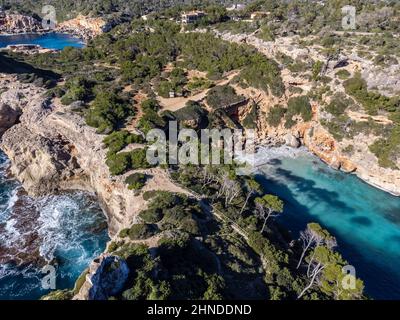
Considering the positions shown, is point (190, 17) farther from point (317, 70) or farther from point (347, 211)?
point (347, 211)

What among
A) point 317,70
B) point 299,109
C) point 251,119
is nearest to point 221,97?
point 251,119

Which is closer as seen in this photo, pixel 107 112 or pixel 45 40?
pixel 107 112

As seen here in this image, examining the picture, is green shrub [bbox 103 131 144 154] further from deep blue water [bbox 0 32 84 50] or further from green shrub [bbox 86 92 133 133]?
deep blue water [bbox 0 32 84 50]

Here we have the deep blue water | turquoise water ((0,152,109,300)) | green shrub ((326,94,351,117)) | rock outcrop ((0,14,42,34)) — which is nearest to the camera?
turquoise water ((0,152,109,300))
